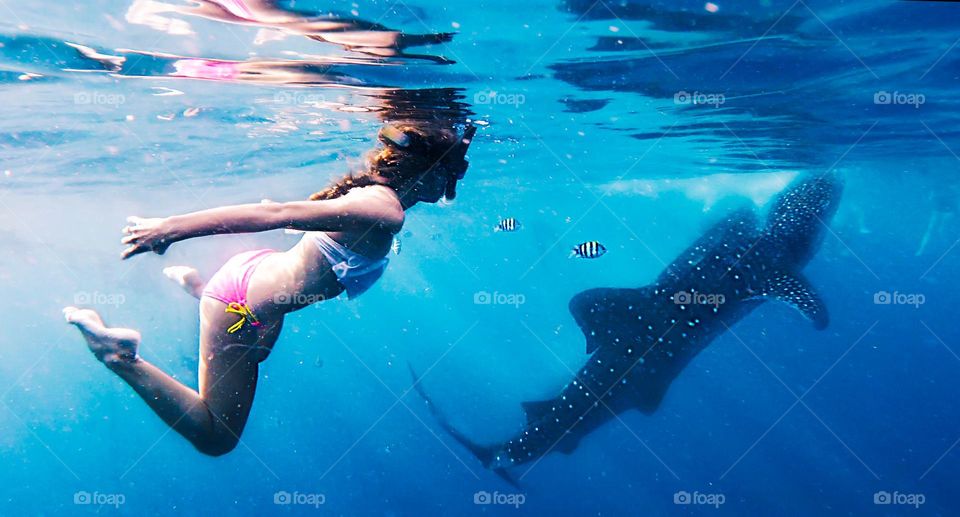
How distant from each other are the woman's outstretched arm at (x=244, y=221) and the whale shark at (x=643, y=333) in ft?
25.1

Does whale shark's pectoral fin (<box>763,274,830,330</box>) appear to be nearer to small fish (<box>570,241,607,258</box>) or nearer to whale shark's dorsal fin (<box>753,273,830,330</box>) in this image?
whale shark's dorsal fin (<box>753,273,830,330</box>)

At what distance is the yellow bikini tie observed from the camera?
4705 millimetres

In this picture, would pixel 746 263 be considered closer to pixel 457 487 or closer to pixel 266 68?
pixel 266 68

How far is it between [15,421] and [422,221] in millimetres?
65441

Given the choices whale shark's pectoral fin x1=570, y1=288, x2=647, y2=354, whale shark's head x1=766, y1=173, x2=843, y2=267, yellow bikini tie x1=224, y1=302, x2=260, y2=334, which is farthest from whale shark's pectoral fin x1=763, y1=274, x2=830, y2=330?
yellow bikini tie x1=224, y1=302, x2=260, y2=334

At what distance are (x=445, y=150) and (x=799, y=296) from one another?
336 inches

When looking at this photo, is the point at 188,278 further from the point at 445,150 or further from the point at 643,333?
the point at 643,333

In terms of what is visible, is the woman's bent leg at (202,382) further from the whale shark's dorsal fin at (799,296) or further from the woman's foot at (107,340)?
the whale shark's dorsal fin at (799,296)

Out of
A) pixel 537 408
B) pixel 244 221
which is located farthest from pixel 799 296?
pixel 244 221

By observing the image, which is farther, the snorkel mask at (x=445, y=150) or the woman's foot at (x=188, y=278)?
the woman's foot at (x=188, y=278)

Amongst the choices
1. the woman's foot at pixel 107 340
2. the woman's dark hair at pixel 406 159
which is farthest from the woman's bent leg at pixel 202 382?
the woman's dark hair at pixel 406 159

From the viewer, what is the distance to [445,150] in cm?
515

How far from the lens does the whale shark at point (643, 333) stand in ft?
35.2

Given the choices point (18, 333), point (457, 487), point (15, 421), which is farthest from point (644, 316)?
point (15, 421)
